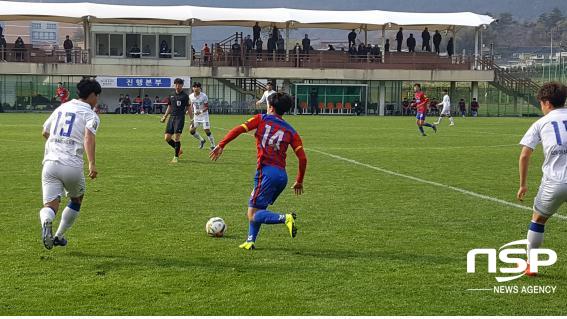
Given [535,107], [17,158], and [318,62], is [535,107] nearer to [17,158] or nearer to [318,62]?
[318,62]

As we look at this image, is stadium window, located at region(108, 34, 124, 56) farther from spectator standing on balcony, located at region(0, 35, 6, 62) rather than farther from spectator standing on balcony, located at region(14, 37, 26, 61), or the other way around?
spectator standing on balcony, located at region(0, 35, 6, 62)

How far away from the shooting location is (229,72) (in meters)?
66.2

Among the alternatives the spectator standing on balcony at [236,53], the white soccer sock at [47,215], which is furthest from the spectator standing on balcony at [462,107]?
the white soccer sock at [47,215]

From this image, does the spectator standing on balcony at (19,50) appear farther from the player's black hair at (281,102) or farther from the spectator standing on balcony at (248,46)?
the player's black hair at (281,102)

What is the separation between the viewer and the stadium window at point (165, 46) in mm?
66375

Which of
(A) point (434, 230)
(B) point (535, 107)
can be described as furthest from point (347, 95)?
(A) point (434, 230)

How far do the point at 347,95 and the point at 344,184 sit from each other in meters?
52.0

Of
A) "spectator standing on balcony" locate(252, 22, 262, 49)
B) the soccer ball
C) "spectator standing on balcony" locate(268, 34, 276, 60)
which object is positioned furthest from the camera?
"spectator standing on balcony" locate(252, 22, 262, 49)

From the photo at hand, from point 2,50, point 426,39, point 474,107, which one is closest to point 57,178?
point 2,50

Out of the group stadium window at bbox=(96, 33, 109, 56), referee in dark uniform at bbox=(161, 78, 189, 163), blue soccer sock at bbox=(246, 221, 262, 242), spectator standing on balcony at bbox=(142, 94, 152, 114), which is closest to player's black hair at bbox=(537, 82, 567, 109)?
blue soccer sock at bbox=(246, 221, 262, 242)

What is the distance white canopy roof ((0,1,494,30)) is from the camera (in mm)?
65312

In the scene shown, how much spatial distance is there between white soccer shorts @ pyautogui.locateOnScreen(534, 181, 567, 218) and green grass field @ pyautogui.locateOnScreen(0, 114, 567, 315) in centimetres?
65

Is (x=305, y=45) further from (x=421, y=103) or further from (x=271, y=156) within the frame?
(x=271, y=156)

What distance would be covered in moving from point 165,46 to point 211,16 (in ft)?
14.6
